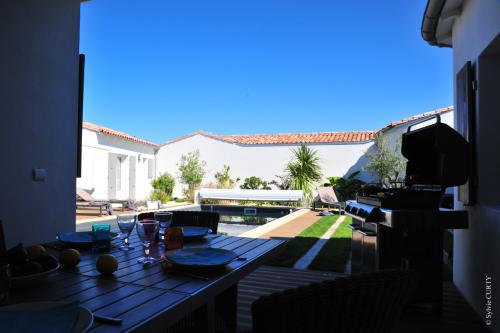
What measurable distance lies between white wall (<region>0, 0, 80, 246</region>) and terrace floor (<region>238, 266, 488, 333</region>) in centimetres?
207

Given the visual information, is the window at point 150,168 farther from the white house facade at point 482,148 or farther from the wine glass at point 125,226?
the wine glass at point 125,226

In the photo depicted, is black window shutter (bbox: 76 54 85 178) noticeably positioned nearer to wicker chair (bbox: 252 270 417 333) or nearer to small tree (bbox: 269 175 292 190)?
wicker chair (bbox: 252 270 417 333)

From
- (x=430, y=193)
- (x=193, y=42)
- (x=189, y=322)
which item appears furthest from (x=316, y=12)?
(x=189, y=322)

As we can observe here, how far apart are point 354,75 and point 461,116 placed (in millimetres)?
14327

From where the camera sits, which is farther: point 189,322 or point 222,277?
point 189,322

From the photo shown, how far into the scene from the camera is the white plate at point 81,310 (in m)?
0.80

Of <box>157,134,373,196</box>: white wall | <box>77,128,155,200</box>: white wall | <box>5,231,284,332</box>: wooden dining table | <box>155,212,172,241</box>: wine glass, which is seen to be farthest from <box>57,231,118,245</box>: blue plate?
<box>157,134,373,196</box>: white wall

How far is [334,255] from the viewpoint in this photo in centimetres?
482

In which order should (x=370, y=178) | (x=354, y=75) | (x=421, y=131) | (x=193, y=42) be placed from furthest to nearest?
1. (x=354, y=75)
2. (x=193, y=42)
3. (x=370, y=178)
4. (x=421, y=131)

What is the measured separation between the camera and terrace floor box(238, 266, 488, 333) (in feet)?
8.27

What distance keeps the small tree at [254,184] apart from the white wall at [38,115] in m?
11.1

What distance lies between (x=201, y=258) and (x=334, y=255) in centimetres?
376

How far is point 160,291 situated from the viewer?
110cm

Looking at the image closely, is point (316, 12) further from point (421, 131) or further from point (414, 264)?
point (414, 264)
